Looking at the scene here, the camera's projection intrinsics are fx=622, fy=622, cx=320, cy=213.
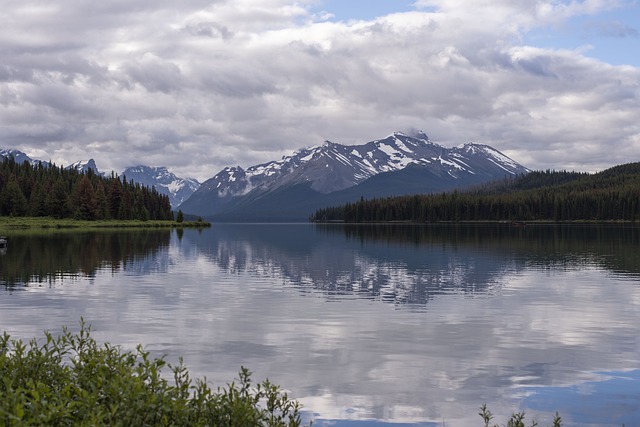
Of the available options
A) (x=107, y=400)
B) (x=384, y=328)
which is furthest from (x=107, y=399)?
(x=384, y=328)

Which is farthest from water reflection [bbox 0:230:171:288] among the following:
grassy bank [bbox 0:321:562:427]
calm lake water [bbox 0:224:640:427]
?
grassy bank [bbox 0:321:562:427]

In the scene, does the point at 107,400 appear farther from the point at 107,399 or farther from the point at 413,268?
the point at 413,268

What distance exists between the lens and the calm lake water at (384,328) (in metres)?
21.3

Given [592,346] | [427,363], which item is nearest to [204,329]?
[427,363]

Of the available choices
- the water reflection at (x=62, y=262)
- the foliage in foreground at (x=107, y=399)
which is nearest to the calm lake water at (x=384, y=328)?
the water reflection at (x=62, y=262)

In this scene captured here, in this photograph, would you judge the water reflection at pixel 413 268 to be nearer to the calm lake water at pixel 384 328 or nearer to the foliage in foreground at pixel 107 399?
the calm lake water at pixel 384 328

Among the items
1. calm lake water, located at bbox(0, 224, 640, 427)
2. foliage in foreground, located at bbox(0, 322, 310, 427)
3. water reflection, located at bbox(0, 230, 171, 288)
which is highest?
foliage in foreground, located at bbox(0, 322, 310, 427)

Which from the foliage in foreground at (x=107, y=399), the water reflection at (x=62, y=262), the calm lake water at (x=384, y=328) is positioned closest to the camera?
the foliage in foreground at (x=107, y=399)

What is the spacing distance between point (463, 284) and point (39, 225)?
16852 centimetres

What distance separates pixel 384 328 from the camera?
3400 centimetres

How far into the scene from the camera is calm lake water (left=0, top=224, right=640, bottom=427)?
69.8ft

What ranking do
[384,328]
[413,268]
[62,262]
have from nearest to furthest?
[384,328]
[413,268]
[62,262]

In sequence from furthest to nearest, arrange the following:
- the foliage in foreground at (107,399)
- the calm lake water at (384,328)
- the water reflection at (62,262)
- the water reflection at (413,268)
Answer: the water reflection at (62,262) → the water reflection at (413,268) → the calm lake water at (384,328) → the foliage in foreground at (107,399)

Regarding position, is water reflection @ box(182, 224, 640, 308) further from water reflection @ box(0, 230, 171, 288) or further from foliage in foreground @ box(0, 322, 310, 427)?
foliage in foreground @ box(0, 322, 310, 427)
